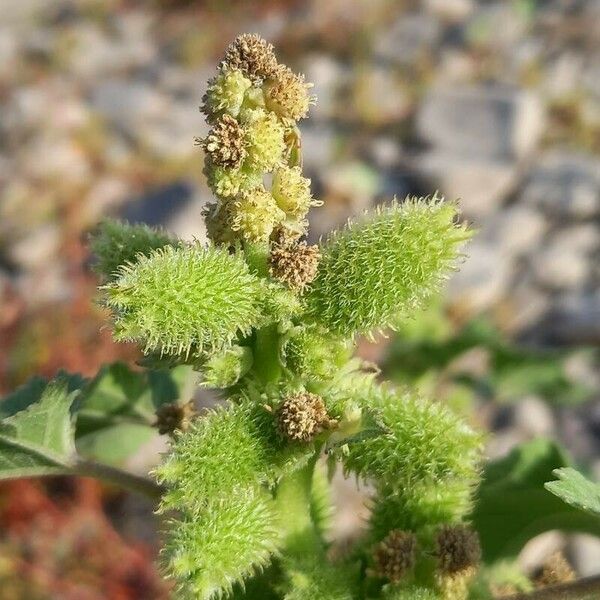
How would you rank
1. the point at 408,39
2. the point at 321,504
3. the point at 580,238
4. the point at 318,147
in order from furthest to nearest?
the point at 408,39, the point at 318,147, the point at 580,238, the point at 321,504

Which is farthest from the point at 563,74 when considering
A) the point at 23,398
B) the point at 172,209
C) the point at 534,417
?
the point at 23,398

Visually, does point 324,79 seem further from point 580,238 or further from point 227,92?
point 227,92

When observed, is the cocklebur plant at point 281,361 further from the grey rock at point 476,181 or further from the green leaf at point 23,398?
the grey rock at point 476,181

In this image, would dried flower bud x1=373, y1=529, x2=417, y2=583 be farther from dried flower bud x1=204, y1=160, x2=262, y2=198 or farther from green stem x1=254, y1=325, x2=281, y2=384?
dried flower bud x1=204, y1=160, x2=262, y2=198

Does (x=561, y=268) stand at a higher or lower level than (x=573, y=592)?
higher

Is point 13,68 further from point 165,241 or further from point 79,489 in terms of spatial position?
point 165,241

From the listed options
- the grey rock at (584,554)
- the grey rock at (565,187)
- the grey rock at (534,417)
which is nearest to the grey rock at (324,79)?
the grey rock at (565,187)

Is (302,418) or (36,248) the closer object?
(302,418)

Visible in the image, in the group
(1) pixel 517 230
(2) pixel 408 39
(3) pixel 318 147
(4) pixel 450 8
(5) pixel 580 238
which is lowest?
(5) pixel 580 238
